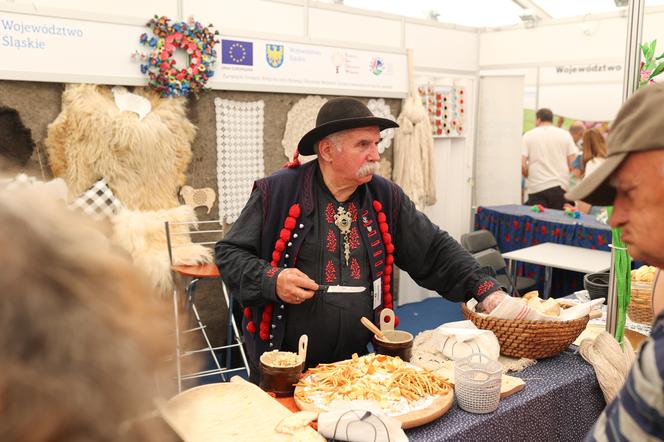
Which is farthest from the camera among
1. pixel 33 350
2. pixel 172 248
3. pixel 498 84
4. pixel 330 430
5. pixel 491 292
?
pixel 498 84

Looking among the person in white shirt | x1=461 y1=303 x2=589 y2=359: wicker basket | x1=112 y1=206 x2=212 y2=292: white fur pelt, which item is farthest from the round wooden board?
the person in white shirt

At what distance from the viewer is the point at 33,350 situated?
1.38 feet

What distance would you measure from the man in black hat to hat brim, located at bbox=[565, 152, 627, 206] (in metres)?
1.19

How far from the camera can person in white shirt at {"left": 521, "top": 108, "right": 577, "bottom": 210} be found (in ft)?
22.2

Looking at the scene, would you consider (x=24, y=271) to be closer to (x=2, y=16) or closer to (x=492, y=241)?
(x=2, y=16)

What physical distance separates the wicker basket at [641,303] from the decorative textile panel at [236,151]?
9.66 feet

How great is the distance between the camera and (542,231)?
574 centimetres

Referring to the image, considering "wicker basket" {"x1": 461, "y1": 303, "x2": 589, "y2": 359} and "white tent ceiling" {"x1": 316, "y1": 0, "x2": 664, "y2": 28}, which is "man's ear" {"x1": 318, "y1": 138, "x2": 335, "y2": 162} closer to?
"wicker basket" {"x1": 461, "y1": 303, "x2": 589, "y2": 359}

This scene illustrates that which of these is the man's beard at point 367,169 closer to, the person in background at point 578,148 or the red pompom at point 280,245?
the red pompom at point 280,245

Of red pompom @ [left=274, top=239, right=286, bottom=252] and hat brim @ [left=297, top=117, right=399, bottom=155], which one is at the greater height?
hat brim @ [left=297, top=117, right=399, bottom=155]

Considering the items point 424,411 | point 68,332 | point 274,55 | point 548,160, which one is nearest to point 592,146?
point 548,160

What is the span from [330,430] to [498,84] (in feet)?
19.0

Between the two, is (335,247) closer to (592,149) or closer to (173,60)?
(173,60)

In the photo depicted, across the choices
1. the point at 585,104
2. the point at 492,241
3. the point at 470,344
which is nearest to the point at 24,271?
the point at 470,344
